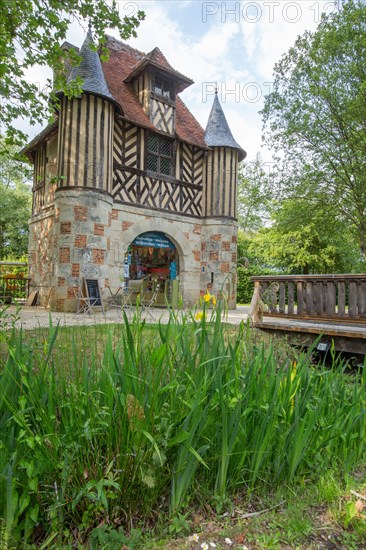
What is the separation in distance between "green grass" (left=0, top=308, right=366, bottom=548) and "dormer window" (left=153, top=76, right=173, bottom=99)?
1303 cm

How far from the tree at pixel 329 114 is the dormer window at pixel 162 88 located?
376cm

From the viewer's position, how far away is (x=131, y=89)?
13.3 metres

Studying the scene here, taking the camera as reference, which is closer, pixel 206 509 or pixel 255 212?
pixel 206 509

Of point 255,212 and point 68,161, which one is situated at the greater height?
point 255,212

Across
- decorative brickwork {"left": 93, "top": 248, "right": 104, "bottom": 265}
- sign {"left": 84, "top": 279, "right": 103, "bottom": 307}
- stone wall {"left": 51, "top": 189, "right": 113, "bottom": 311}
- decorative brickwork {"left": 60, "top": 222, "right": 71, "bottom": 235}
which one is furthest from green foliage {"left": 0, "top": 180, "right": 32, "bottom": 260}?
sign {"left": 84, "top": 279, "right": 103, "bottom": 307}

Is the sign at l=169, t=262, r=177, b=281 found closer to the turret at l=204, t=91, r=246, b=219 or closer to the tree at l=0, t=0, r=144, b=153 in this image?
the turret at l=204, t=91, r=246, b=219

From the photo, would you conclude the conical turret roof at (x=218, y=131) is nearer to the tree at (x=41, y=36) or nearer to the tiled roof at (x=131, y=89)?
the tiled roof at (x=131, y=89)

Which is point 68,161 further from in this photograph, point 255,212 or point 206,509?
point 255,212

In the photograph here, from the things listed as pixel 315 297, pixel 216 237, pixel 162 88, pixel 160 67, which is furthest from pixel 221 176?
pixel 315 297

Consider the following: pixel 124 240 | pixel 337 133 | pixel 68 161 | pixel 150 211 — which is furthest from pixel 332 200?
pixel 68 161

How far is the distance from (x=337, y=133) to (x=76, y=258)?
32.6 feet

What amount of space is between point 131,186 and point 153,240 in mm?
2012

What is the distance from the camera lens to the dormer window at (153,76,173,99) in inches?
509

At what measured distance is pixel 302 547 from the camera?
1.29 meters
